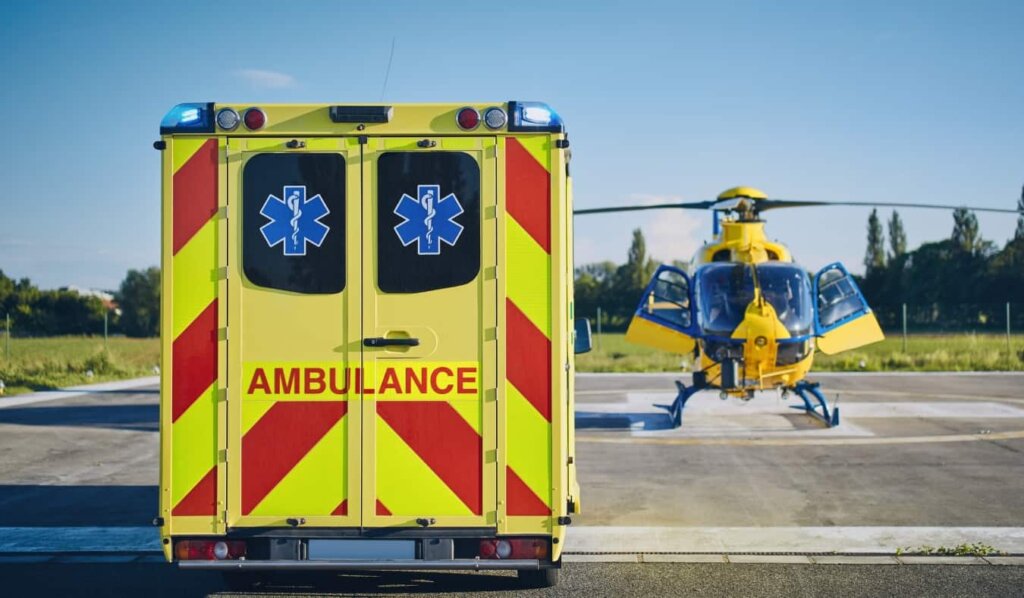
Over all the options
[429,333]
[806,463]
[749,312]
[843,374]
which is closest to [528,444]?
[429,333]

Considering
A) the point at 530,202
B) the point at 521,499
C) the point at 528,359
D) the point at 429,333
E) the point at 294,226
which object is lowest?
the point at 521,499

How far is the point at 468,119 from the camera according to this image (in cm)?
488

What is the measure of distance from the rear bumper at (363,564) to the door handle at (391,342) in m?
1.08

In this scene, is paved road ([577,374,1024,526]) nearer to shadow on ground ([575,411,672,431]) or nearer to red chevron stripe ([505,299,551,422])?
shadow on ground ([575,411,672,431])

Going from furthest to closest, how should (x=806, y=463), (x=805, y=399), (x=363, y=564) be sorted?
(x=805, y=399) < (x=806, y=463) < (x=363, y=564)

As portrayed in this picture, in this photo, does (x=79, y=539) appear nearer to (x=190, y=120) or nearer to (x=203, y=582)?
(x=203, y=582)

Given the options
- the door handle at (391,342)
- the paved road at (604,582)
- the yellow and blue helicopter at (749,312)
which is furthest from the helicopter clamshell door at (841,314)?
the door handle at (391,342)

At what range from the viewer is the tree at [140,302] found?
61156mm

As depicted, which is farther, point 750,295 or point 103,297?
point 103,297

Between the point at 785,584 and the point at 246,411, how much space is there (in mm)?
3496

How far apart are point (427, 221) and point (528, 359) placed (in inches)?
34.4

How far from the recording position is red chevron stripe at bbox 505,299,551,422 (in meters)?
4.86

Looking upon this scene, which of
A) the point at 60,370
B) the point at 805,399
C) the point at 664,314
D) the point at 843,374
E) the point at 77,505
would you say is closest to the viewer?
the point at 77,505

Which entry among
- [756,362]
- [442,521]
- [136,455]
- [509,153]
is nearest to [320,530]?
[442,521]
